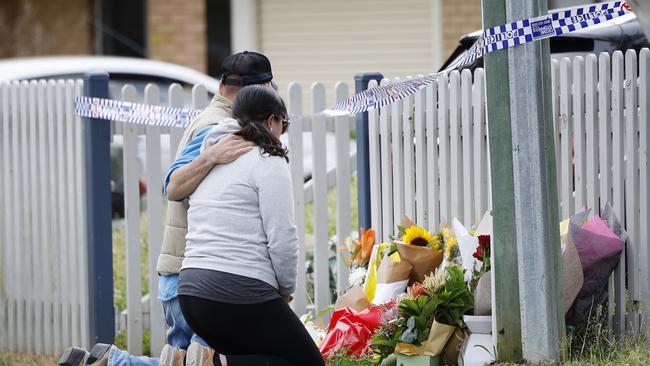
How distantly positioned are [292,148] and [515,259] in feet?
6.13

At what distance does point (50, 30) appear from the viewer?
1641 centimetres

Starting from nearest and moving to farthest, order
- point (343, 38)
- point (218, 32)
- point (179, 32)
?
point (343, 38)
point (179, 32)
point (218, 32)

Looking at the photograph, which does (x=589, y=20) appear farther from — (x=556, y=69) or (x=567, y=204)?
(x=567, y=204)

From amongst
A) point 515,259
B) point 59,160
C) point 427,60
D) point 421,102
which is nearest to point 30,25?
point 427,60

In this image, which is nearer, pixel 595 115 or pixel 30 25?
pixel 595 115

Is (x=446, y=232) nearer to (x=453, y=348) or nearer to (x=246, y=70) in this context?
(x=453, y=348)

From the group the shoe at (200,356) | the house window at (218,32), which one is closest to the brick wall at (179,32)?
the house window at (218,32)

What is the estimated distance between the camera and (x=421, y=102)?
646 cm

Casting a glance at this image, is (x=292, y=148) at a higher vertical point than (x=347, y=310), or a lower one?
higher

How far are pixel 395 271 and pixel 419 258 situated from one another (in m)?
0.14

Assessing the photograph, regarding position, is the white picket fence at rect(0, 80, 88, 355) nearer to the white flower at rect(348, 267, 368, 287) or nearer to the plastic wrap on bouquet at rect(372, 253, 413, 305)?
the white flower at rect(348, 267, 368, 287)

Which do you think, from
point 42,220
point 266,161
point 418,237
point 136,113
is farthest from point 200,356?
point 42,220

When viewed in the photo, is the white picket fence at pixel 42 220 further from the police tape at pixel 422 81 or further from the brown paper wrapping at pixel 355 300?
the brown paper wrapping at pixel 355 300

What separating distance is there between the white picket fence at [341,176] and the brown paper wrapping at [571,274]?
0.42m
